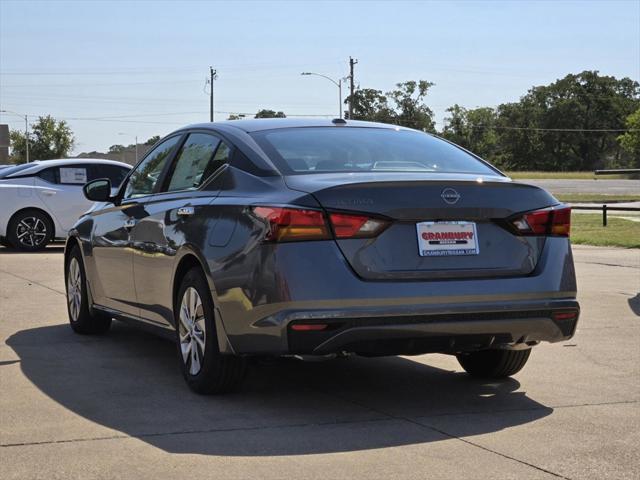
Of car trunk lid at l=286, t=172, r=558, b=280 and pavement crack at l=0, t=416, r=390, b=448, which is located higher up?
car trunk lid at l=286, t=172, r=558, b=280

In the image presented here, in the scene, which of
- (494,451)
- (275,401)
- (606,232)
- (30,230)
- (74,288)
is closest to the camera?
(494,451)

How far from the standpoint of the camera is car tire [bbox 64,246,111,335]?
8625 mm

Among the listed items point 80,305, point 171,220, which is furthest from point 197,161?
point 80,305

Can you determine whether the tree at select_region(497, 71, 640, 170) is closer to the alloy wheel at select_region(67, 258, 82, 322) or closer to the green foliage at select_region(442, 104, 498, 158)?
the green foliage at select_region(442, 104, 498, 158)

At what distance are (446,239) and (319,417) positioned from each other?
3.79 ft

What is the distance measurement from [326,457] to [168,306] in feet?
7.04

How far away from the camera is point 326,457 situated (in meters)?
4.88

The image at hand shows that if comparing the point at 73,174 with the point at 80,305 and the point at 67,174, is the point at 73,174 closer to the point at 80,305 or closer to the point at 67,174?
the point at 67,174

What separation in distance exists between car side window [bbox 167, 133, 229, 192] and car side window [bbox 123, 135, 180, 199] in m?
0.27

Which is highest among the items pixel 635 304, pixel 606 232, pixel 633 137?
pixel 633 137

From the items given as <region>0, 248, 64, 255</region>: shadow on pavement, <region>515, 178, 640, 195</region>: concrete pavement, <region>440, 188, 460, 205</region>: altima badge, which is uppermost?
<region>440, 188, 460, 205</region>: altima badge

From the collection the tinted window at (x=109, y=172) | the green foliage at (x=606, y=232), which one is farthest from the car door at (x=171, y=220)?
the green foliage at (x=606, y=232)

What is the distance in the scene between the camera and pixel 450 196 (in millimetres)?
5660

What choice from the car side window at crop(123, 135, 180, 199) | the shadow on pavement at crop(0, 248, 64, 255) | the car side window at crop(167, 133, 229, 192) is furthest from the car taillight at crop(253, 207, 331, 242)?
the shadow on pavement at crop(0, 248, 64, 255)
